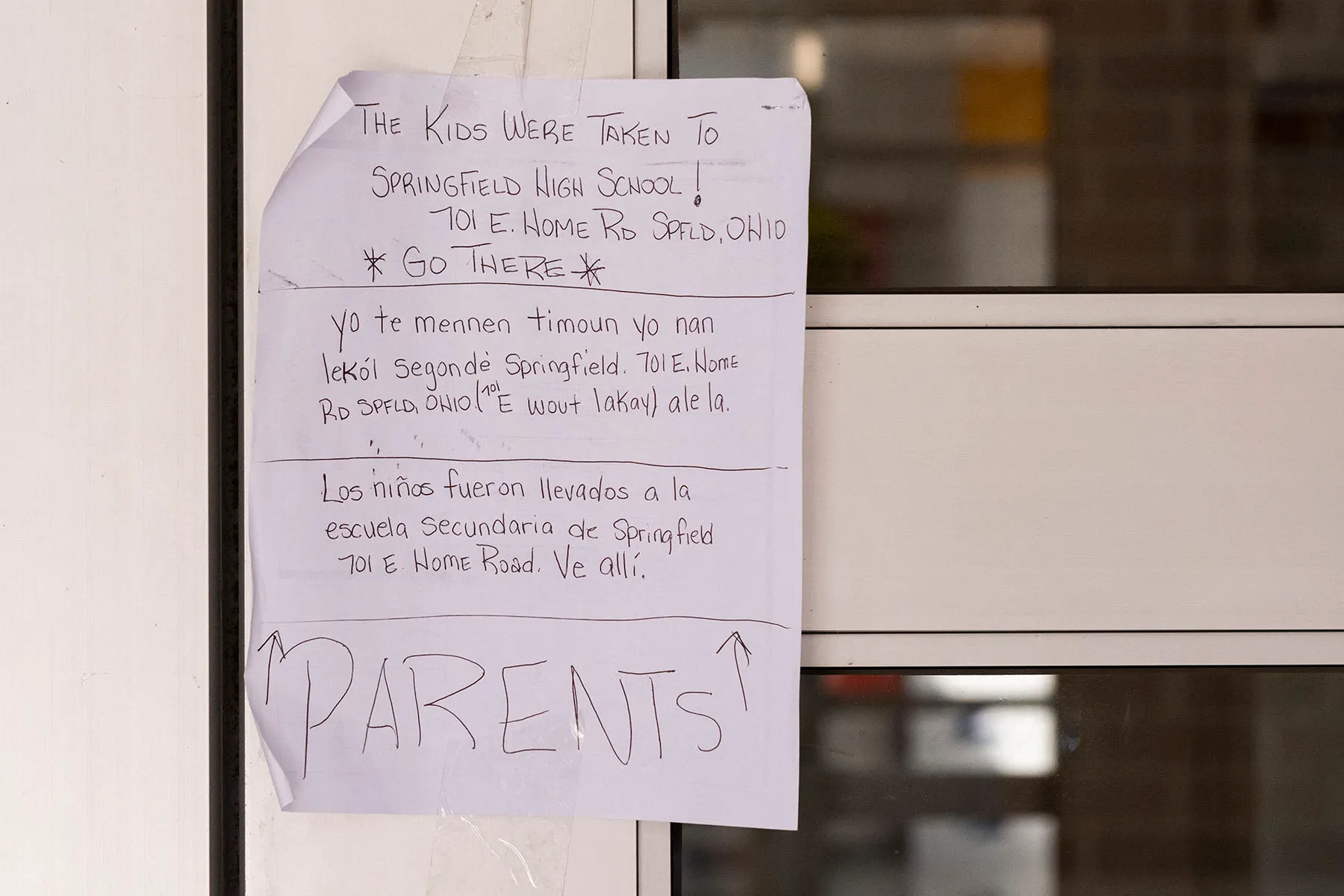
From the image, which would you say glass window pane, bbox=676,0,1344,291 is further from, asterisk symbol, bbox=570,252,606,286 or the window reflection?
asterisk symbol, bbox=570,252,606,286

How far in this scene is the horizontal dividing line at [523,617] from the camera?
792mm

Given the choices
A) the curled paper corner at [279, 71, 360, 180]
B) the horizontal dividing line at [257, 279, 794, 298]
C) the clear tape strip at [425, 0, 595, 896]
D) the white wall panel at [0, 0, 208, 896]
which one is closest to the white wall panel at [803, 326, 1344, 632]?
the horizontal dividing line at [257, 279, 794, 298]

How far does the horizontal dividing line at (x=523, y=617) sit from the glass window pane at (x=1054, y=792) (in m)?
0.09

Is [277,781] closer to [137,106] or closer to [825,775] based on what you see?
[825,775]

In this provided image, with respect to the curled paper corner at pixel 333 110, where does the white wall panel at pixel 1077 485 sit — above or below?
below

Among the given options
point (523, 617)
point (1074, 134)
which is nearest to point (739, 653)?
point (523, 617)

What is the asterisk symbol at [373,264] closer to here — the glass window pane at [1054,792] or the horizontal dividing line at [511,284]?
the horizontal dividing line at [511,284]

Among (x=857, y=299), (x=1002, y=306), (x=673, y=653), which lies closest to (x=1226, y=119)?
(x=1002, y=306)

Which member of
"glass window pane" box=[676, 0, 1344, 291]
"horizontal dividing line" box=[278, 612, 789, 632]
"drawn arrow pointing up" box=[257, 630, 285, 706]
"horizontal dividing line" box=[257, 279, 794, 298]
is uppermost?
"glass window pane" box=[676, 0, 1344, 291]

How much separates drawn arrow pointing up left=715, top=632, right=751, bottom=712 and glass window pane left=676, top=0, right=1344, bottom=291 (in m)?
0.36

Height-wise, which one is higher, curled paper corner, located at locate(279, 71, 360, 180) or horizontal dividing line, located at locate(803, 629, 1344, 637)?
curled paper corner, located at locate(279, 71, 360, 180)

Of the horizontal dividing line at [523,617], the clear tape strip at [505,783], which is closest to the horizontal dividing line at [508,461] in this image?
the horizontal dividing line at [523,617]

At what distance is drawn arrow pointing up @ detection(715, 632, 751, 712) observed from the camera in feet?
2.60

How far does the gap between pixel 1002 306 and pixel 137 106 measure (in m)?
0.83
